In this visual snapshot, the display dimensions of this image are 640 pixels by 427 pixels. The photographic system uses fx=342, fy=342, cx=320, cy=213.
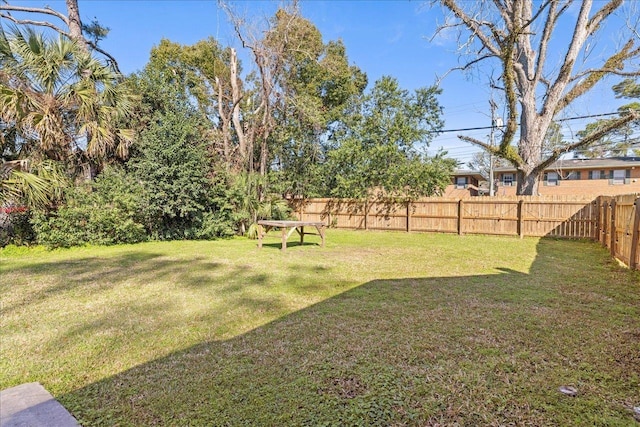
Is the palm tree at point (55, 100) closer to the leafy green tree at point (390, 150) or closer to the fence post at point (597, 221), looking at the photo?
the leafy green tree at point (390, 150)

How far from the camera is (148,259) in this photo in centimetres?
756

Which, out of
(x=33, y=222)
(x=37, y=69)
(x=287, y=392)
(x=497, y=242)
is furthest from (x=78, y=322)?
(x=497, y=242)

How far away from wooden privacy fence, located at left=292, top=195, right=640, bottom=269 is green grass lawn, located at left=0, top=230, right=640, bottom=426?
541 centimetres

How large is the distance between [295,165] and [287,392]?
14.9 m

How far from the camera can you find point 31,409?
2.10 meters

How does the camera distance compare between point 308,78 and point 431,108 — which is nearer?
point 431,108

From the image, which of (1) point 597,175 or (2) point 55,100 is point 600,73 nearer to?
(1) point 597,175

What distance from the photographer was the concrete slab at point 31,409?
1964 mm

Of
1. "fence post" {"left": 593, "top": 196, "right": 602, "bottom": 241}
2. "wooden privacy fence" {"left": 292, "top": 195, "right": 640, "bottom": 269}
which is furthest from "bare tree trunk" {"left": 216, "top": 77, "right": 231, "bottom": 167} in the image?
"fence post" {"left": 593, "top": 196, "right": 602, "bottom": 241}

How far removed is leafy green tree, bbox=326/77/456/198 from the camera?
1422cm

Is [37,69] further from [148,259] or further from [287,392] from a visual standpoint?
[287,392]

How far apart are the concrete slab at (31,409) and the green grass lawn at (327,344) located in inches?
2.9

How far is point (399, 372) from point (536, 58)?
1425cm

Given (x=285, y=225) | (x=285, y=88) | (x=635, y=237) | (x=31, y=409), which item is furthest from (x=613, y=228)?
(x=285, y=88)
